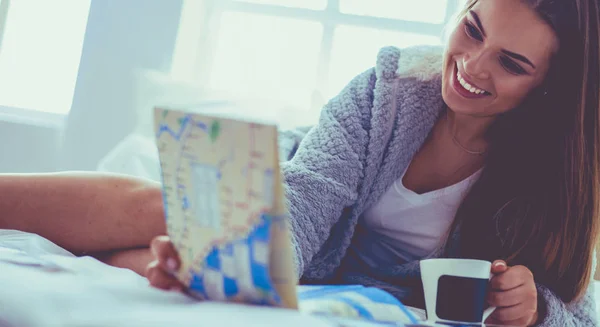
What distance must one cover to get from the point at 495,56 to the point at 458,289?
45 centimetres

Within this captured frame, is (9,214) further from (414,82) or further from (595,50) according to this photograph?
(595,50)

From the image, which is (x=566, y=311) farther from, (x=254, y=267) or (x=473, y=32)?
(x=254, y=267)

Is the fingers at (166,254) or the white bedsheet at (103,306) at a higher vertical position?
the fingers at (166,254)

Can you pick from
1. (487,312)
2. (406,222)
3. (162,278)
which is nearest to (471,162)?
(406,222)

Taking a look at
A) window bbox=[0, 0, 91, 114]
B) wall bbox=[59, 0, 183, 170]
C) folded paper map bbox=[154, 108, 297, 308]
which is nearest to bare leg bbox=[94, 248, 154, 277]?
folded paper map bbox=[154, 108, 297, 308]

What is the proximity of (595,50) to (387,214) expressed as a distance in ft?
1.41

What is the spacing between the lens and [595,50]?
1.03 metres

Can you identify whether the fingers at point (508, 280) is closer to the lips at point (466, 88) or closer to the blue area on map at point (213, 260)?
the lips at point (466, 88)

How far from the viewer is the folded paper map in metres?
0.47

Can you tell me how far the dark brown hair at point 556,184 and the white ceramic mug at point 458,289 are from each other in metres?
0.39

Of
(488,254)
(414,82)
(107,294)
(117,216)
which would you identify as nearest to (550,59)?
(414,82)

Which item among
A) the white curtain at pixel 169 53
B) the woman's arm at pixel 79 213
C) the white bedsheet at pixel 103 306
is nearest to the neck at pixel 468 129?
the woman's arm at pixel 79 213

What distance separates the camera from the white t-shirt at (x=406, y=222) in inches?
44.6

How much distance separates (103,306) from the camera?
463 mm
